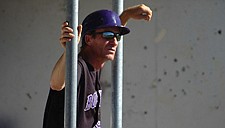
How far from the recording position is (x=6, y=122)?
4539mm

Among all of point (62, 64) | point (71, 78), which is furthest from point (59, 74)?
point (71, 78)

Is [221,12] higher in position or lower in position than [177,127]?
higher

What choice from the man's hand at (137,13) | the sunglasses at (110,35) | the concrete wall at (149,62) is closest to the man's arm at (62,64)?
the sunglasses at (110,35)

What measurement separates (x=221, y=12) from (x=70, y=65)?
3217 mm

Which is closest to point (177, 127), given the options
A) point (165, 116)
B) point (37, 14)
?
point (165, 116)

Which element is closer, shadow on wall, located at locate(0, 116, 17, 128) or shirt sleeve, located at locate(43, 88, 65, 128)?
shirt sleeve, located at locate(43, 88, 65, 128)

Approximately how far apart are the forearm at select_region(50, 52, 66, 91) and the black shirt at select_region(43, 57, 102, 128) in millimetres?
112

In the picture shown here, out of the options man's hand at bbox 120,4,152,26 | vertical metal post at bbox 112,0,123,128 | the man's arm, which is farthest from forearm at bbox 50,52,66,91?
man's hand at bbox 120,4,152,26

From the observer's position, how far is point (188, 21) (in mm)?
4633

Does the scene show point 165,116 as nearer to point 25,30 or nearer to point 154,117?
point 154,117

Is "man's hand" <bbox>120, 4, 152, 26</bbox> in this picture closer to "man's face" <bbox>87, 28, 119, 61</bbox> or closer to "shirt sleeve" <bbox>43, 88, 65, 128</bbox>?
"man's face" <bbox>87, 28, 119, 61</bbox>

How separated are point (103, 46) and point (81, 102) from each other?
277mm

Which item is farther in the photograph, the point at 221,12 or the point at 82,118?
the point at 221,12

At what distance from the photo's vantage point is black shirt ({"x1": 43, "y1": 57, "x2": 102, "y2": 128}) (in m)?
2.18
